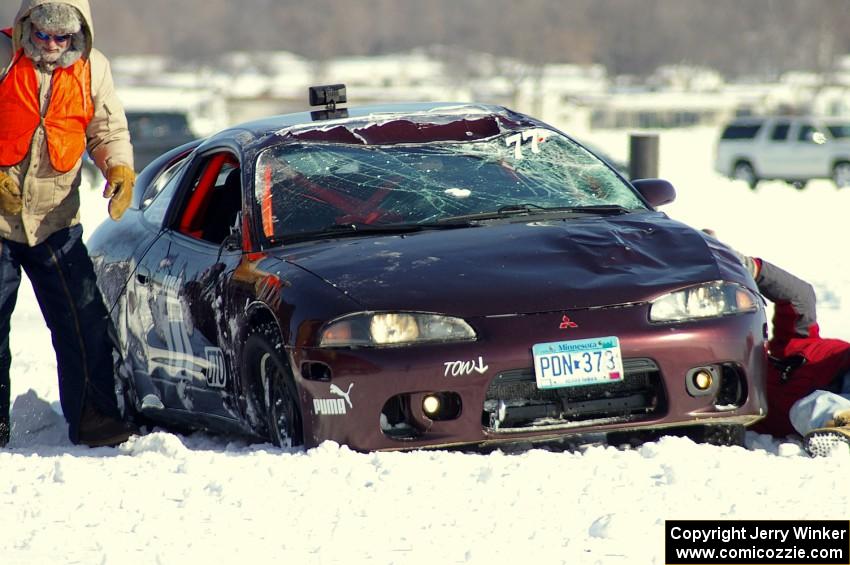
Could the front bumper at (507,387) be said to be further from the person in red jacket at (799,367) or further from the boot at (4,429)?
the boot at (4,429)

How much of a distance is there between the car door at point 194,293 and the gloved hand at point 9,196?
2.15 ft

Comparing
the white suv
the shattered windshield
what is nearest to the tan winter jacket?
the shattered windshield

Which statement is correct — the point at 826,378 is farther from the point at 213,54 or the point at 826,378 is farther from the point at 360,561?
the point at 213,54

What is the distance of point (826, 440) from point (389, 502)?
161 centimetres

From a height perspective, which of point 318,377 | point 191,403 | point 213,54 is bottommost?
point 213,54

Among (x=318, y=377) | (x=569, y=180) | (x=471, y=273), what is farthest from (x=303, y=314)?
(x=569, y=180)

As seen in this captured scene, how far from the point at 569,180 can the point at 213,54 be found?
174145mm

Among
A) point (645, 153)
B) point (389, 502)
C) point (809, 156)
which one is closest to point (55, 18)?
point (389, 502)

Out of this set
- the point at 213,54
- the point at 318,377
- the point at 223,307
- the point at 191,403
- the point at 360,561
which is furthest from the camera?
the point at 213,54

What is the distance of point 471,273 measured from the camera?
201 inches

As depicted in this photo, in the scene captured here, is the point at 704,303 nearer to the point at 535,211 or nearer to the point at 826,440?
the point at 826,440

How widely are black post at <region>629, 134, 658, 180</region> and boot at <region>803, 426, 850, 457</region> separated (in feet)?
25.5

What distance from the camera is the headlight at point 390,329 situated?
490cm

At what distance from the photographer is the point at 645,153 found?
42.1 feet
